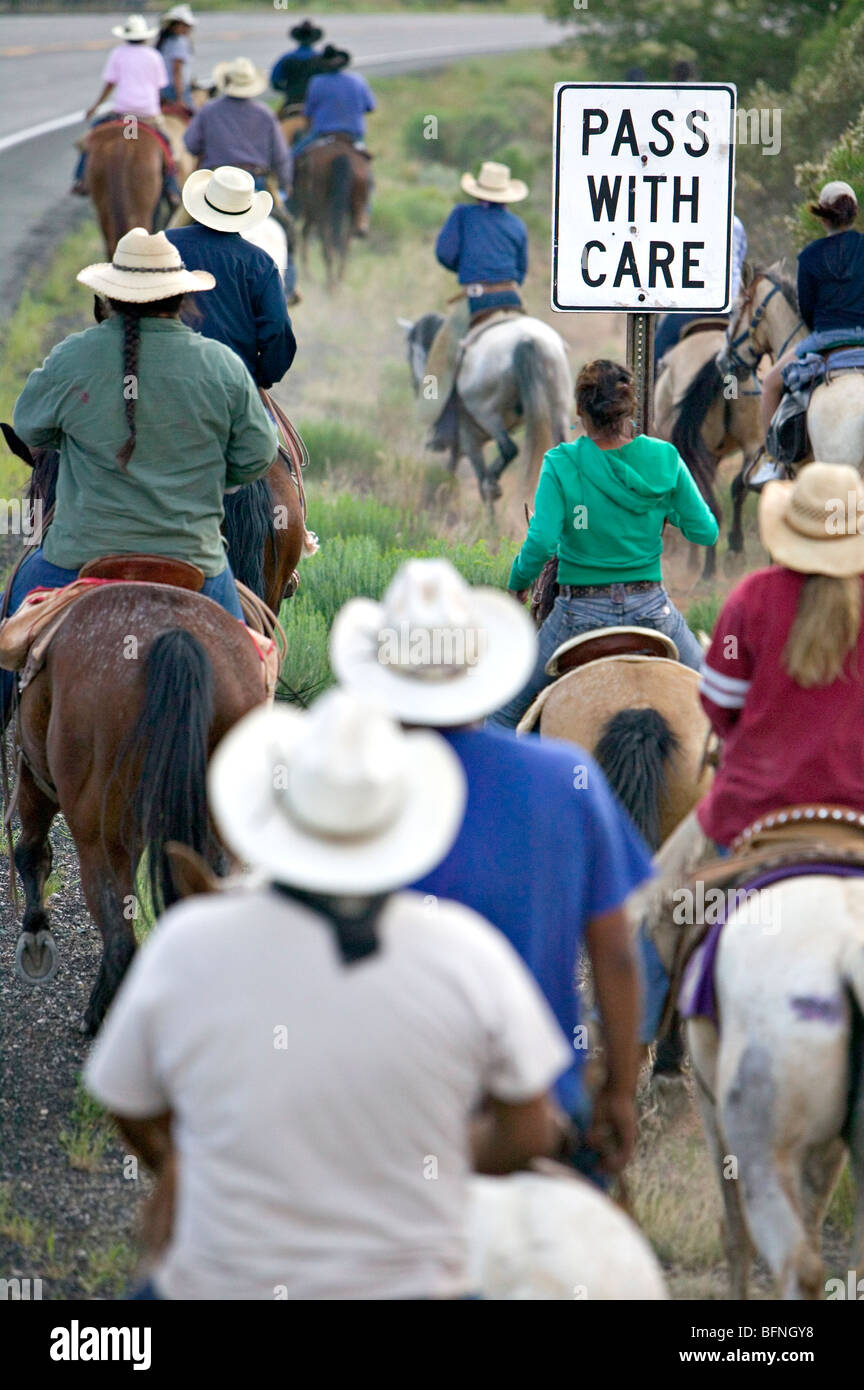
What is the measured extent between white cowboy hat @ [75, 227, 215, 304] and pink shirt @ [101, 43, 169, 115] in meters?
12.7

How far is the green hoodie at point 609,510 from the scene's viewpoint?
6.38 meters

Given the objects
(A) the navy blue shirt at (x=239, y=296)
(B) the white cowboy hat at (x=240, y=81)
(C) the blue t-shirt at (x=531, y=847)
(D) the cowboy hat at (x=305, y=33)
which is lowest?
(C) the blue t-shirt at (x=531, y=847)

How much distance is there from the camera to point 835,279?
9688mm

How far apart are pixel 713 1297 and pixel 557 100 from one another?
4.45m

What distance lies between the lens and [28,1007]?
6695 mm

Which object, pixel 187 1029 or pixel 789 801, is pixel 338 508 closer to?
pixel 789 801

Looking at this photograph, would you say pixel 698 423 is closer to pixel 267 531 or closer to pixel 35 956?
pixel 267 531

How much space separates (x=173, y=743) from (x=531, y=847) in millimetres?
2353

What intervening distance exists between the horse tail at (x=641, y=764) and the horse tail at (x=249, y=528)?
279cm

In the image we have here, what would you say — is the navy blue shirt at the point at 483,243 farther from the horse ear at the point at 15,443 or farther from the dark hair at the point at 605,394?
the dark hair at the point at 605,394

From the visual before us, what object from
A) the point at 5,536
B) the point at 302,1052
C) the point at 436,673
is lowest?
the point at 302,1052

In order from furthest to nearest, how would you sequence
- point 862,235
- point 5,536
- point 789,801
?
point 5,536, point 862,235, point 789,801

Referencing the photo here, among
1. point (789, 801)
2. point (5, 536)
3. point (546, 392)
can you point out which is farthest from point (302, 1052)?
point (546, 392)

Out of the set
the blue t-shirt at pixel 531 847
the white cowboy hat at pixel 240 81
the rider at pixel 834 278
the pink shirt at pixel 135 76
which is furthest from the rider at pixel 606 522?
the pink shirt at pixel 135 76
